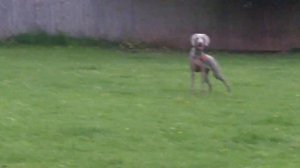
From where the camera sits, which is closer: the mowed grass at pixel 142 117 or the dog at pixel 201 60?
the mowed grass at pixel 142 117

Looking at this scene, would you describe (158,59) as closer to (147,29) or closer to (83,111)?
(147,29)

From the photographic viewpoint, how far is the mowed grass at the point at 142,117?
9578mm

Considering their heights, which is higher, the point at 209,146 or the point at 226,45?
the point at 209,146

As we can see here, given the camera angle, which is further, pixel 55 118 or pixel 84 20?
pixel 84 20

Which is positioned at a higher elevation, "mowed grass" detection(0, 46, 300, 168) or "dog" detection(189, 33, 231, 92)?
"dog" detection(189, 33, 231, 92)

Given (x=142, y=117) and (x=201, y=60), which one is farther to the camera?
(x=201, y=60)

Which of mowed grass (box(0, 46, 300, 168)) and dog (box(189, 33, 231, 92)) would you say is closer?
mowed grass (box(0, 46, 300, 168))

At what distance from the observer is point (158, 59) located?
64.6 feet

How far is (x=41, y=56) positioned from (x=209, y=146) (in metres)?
9.65

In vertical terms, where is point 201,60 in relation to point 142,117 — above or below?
above

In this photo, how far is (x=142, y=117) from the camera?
38.2 feet

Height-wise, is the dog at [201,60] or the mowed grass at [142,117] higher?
the dog at [201,60]

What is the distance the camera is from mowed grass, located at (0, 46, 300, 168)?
958 cm

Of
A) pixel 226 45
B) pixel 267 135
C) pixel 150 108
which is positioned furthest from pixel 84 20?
pixel 267 135
